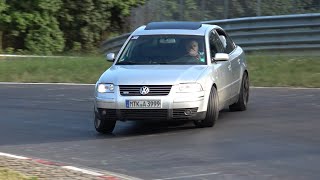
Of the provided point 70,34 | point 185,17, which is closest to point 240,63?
point 185,17

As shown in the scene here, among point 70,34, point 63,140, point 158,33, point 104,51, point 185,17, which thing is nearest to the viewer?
point 63,140

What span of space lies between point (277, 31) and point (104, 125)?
457 inches

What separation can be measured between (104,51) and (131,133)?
59.6 feet

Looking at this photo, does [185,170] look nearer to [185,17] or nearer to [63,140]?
[63,140]

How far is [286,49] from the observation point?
22.0 metres

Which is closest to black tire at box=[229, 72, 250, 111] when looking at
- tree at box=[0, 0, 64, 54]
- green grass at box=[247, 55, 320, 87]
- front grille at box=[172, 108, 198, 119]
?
front grille at box=[172, 108, 198, 119]

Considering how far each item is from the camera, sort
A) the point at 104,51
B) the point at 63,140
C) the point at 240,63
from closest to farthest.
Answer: the point at 63,140 < the point at 240,63 < the point at 104,51

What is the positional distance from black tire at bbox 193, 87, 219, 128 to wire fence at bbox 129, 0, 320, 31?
12.3m

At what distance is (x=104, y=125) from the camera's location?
1174cm

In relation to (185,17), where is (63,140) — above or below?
above

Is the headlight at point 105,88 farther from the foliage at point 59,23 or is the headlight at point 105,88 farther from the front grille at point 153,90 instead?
the foliage at point 59,23

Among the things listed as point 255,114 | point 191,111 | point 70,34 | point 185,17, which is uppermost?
point 191,111

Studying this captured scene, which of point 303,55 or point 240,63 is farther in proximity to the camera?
point 303,55

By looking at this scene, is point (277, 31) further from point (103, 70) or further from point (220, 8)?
point (103, 70)
